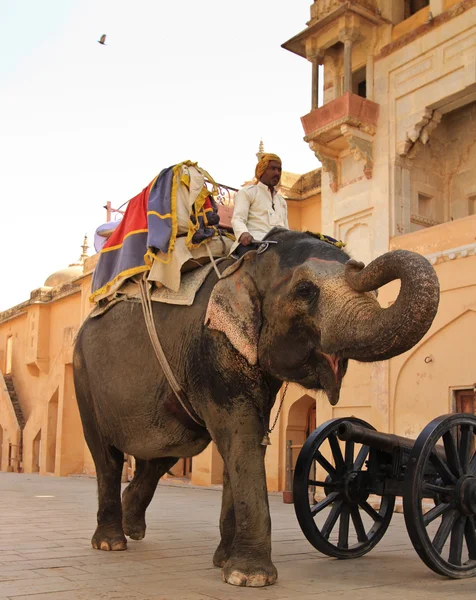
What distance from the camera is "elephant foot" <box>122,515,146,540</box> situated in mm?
6034

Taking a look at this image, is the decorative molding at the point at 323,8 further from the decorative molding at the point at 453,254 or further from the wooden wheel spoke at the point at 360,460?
the wooden wheel spoke at the point at 360,460

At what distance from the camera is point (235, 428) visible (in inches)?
174

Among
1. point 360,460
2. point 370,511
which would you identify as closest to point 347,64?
point 360,460

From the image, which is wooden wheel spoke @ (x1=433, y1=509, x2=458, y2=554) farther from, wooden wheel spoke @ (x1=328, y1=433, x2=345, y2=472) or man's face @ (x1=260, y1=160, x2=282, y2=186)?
man's face @ (x1=260, y1=160, x2=282, y2=186)

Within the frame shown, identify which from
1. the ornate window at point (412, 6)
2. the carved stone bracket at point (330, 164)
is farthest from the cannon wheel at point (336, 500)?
the ornate window at point (412, 6)

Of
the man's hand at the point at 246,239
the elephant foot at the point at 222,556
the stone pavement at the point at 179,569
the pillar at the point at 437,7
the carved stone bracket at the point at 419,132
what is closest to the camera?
the stone pavement at the point at 179,569

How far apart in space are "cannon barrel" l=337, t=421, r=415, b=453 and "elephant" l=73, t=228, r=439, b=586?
26.5 inches

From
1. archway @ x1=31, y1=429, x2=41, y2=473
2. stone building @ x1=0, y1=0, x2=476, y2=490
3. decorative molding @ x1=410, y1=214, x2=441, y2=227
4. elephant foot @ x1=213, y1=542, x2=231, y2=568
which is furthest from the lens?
archway @ x1=31, y1=429, x2=41, y2=473

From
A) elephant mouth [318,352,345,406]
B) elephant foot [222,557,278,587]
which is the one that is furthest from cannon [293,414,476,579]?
elephant foot [222,557,278,587]

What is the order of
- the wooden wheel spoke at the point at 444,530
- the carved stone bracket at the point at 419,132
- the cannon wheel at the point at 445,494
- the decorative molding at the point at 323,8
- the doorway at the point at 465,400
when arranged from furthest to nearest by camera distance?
the decorative molding at the point at 323,8
the carved stone bracket at the point at 419,132
the doorway at the point at 465,400
the wooden wheel spoke at the point at 444,530
the cannon wheel at the point at 445,494

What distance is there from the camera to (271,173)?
520 cm

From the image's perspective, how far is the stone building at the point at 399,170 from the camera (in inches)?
460

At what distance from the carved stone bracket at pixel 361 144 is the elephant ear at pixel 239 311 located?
947cm

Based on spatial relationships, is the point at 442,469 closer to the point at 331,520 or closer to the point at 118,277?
the point at 331,520
